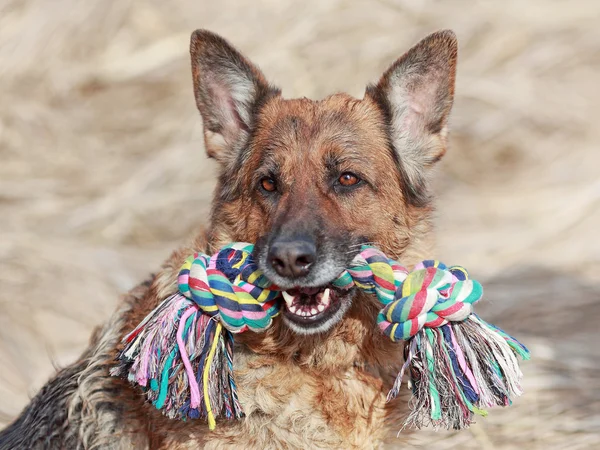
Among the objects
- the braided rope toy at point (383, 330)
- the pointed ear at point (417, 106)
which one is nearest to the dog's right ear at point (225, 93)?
the pointed ear at point (417, 106)

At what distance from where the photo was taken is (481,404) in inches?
143

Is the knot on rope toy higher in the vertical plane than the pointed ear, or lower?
lower

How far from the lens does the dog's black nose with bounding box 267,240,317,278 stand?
3729mm

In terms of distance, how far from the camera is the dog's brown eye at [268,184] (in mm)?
4309

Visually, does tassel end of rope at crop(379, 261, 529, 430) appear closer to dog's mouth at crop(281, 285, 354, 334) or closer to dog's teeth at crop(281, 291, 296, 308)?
dog's mouth at crop(281, 285, 354, 334)

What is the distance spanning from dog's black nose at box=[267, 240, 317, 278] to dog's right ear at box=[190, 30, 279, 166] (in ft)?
3.48

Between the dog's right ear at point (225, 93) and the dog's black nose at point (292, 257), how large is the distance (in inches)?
41.8

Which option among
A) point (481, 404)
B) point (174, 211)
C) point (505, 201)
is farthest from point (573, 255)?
point (481, 404)

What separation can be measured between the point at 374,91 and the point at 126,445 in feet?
7.93

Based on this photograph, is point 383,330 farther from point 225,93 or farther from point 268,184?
point 225,93

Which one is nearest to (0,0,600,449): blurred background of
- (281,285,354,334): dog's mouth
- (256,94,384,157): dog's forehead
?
(256,94,384,157): dog's forehead

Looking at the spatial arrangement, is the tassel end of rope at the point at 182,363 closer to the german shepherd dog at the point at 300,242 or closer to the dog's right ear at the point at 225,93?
the german shepherd dog at the point at 300,242

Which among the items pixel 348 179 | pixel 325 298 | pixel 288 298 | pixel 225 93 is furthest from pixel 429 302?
pixel 225 93

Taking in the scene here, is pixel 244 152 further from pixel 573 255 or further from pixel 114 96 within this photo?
pixel 114 96
